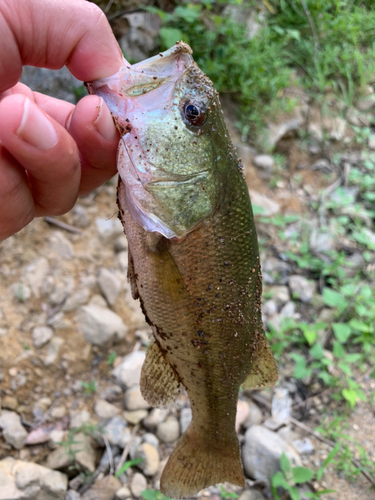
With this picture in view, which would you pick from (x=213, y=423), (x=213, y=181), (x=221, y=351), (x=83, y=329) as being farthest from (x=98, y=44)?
(x=83, y=329)

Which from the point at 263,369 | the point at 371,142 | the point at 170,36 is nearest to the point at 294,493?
the point at 263,369

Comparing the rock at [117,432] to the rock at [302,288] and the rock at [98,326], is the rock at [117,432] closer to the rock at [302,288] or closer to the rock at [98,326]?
the rock at [98,326]

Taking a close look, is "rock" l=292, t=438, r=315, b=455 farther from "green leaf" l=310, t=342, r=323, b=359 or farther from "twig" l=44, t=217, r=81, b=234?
"twig" l=44, t=217, r=81, b=234

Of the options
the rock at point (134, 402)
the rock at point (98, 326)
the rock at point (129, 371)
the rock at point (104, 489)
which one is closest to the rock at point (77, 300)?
the rock at point (98, 326)

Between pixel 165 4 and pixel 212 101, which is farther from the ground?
pixel 212 101

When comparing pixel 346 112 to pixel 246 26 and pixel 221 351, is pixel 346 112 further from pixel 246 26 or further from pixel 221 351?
pixel 221 351

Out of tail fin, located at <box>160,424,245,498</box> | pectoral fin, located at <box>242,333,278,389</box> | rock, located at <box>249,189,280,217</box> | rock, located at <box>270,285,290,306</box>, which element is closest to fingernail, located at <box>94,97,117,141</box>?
pectoral fin, located at <box>242,333,278,389</box>

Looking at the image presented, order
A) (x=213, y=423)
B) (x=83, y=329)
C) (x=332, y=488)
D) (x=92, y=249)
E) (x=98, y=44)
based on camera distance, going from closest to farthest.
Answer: (x=98, y=44) → (x=213, y=423) → (x=332, y=488) → (x=83, y=329) → (x=92, y=249)
